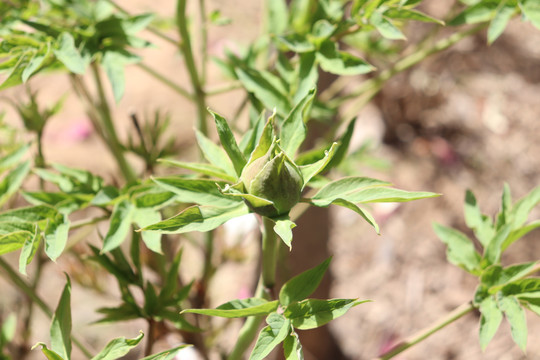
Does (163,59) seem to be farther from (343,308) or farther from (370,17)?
(343,308)

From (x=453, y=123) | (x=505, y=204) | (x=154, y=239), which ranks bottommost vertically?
(x=453, y=123)

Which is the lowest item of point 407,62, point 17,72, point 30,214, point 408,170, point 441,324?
point 408,170

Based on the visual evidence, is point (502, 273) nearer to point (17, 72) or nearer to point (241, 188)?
point (241, 188)

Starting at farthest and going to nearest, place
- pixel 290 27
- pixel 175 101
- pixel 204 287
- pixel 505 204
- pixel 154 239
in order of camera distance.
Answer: pixel 175 101 < pixel 204 287 < pixel 290 27 < pixel 505 204 < pixel 154 239

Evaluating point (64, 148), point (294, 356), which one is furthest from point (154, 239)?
point (64, 148)

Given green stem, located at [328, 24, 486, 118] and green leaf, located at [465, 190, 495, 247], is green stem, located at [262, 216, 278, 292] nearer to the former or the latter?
green leaf, located at [465, 190, 495, 247]

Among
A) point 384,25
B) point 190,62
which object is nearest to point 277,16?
point 190,62

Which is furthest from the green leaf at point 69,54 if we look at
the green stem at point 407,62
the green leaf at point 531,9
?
the green leaf at point 531,9

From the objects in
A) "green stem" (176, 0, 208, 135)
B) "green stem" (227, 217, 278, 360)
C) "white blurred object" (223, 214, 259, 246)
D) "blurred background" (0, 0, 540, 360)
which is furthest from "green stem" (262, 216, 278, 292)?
"white blurred object" (223, 214, 259, 246)
